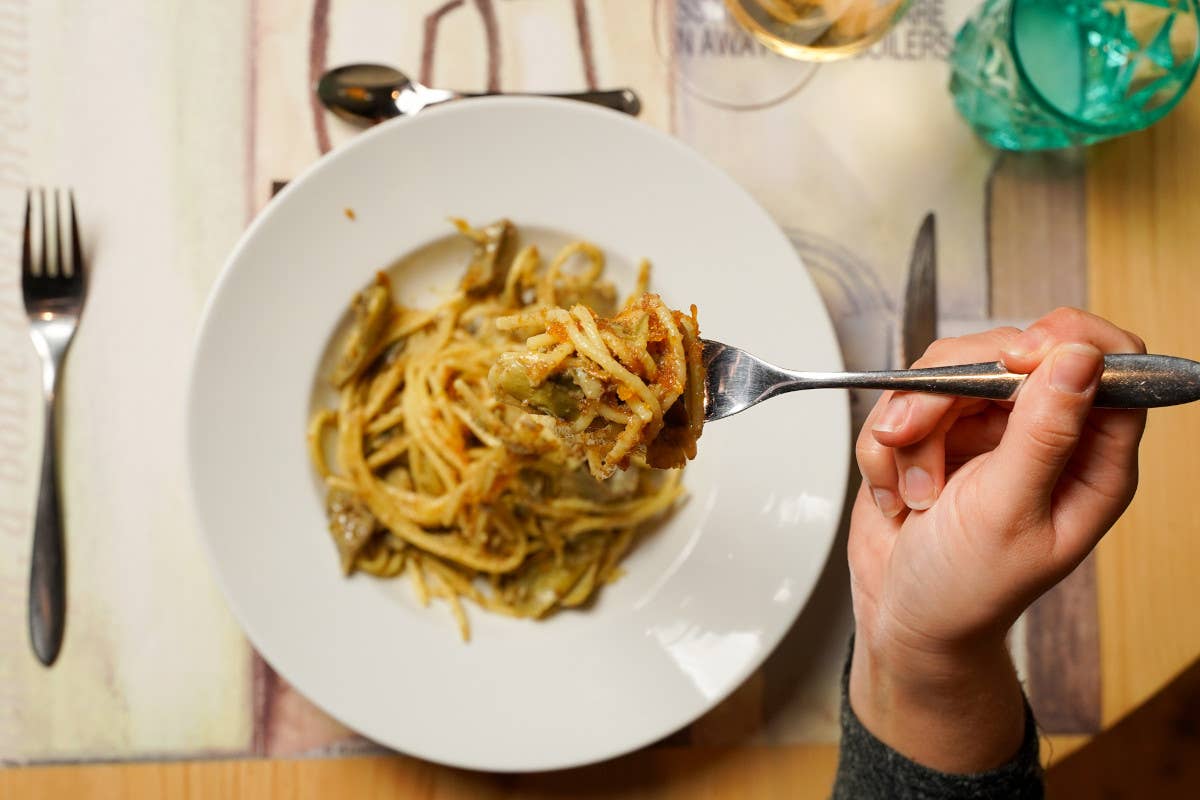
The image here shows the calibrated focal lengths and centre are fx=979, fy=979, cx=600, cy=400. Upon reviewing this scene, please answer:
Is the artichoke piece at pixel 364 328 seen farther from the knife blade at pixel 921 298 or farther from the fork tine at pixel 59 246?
the knife blade at pixel 921 298

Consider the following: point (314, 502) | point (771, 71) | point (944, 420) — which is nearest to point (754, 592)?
point (944, 420)

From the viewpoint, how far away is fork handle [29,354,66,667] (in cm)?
244

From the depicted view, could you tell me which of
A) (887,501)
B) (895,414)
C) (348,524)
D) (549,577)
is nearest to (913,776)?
(887,501)

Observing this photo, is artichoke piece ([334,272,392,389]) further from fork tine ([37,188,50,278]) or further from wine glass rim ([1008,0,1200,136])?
wine glass rim ([1008,0,1200,136])

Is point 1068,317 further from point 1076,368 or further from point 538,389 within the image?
point 538,389

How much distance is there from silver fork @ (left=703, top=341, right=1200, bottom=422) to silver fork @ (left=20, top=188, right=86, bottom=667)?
1676mm

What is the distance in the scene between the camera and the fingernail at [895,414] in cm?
174

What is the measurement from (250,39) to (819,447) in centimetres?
178

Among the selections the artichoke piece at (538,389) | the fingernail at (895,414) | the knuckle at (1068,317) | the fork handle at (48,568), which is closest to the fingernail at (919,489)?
the fingernail at (895,414)

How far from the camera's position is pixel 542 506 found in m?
2.45

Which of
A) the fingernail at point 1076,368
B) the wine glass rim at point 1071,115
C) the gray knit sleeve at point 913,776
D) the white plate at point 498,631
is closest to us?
the fingernail at point 1076,368

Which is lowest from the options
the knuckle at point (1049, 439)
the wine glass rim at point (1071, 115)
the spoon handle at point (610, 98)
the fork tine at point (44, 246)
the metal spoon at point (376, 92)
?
the fork tine at point (44, 246)

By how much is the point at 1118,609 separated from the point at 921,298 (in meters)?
0.96

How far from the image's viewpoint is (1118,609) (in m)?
2.55
